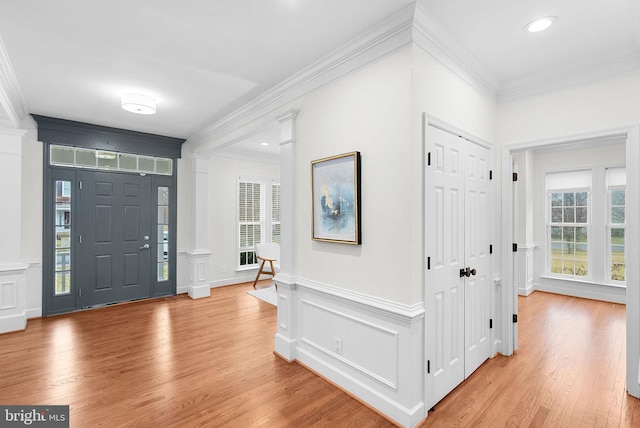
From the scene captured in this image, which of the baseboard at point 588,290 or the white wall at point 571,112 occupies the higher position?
the white wall at point 571,112

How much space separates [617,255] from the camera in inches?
197

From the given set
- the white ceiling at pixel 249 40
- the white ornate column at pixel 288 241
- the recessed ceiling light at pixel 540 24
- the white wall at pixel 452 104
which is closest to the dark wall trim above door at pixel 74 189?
the white ceiling at pixel 249 40

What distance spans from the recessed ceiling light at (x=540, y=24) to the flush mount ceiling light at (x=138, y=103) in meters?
3.57

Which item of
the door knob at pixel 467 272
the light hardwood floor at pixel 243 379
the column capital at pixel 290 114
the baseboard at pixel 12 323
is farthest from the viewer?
the baseboard at pixel 12 323

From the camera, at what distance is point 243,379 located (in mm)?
2695

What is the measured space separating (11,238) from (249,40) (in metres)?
4.02

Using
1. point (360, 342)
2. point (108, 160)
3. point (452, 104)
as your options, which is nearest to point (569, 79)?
point (452, 104)

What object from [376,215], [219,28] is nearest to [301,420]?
[376,215]

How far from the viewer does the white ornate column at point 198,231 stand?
17.6 ft

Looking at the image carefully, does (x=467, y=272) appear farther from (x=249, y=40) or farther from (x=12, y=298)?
(x=12, y=298)

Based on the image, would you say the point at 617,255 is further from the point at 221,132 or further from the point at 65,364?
the point at 65,364

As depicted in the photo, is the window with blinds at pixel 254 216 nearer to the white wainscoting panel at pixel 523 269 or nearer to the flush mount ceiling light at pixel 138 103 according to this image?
the flush mount ceiling light at pixel 138 103

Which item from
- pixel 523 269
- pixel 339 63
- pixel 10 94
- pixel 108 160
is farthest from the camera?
pixel 523 269

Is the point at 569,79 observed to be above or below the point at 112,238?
above
